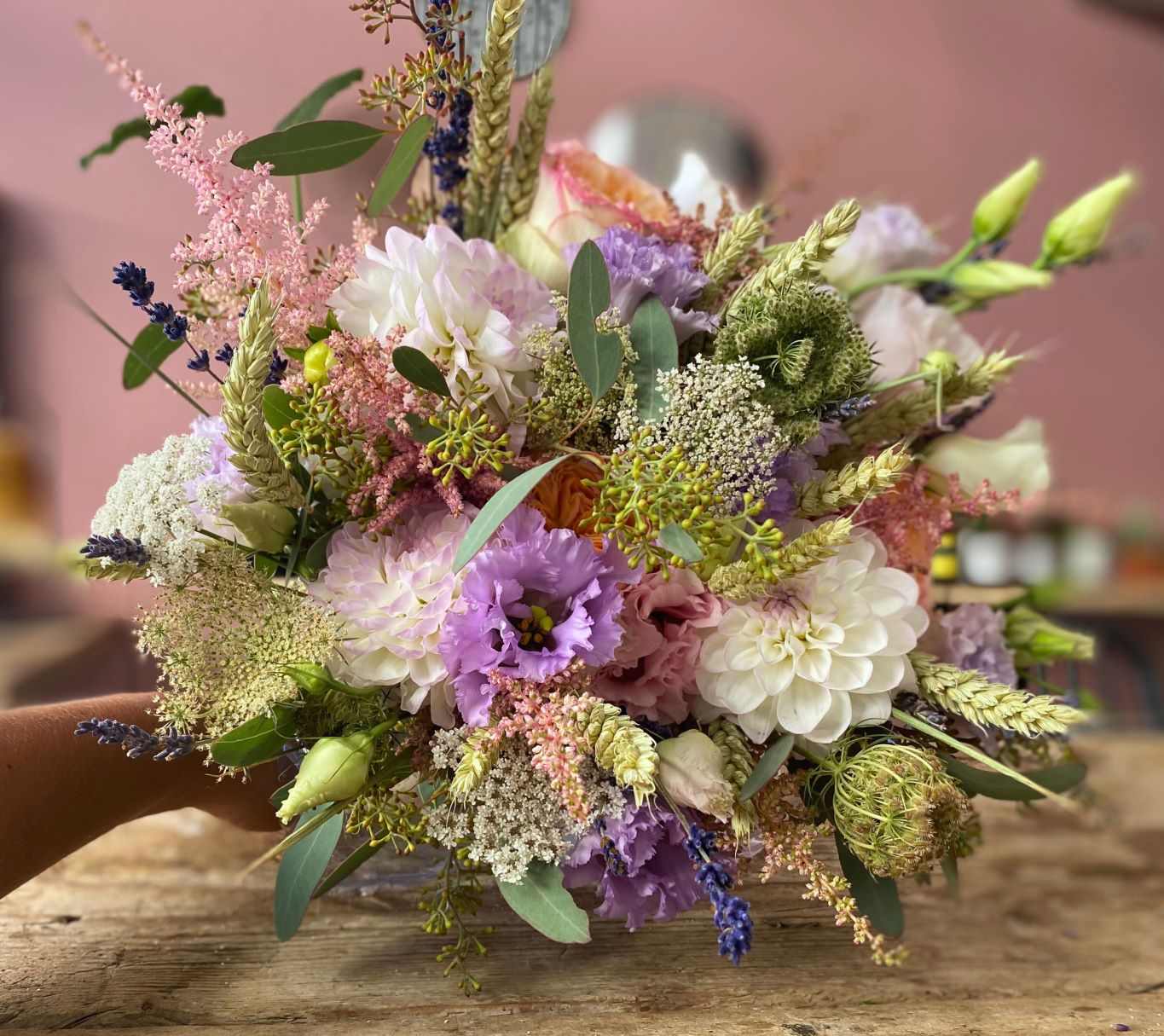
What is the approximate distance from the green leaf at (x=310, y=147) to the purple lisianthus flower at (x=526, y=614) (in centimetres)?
23

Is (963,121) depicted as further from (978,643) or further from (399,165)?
(399,165)

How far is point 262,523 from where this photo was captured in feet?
1.60

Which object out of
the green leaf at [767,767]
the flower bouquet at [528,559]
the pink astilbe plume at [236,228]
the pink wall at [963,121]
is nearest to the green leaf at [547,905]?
the flower bouquet at [528,559]

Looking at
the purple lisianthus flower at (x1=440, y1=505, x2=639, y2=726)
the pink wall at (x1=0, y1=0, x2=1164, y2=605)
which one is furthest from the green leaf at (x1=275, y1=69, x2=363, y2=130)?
the pink wall at (x1=0, y1=0, x2=1164, y2=605)

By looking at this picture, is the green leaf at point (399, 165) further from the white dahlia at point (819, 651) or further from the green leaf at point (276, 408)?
the white dahlia at point (819, 651)

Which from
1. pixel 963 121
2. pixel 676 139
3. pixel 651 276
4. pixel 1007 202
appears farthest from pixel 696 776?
pixel 963 121

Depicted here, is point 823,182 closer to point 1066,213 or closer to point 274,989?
point 1066,213

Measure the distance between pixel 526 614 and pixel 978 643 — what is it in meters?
0.34

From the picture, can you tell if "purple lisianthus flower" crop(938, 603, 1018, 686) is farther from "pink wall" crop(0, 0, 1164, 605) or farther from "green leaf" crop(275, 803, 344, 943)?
"pink wall" crop(0, 0, 1164, 605)

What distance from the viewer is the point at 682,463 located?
45 centimetres

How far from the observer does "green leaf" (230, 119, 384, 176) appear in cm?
51

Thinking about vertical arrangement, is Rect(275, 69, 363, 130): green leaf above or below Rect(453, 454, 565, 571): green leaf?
above

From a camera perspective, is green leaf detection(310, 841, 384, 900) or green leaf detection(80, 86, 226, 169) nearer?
green leaf detection(310, 841, 384, 900)

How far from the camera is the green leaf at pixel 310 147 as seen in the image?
509mm
